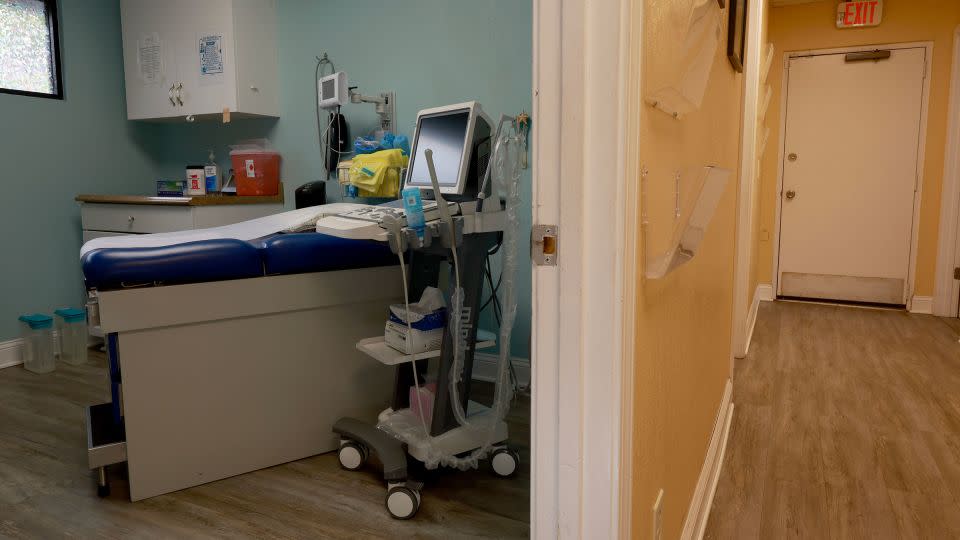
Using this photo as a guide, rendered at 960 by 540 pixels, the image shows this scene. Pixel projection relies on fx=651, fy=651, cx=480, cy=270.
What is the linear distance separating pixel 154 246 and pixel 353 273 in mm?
603

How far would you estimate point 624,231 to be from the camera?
88 cm

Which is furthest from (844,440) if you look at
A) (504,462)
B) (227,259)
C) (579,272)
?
(227,259)

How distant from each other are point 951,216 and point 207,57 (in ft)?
15.8

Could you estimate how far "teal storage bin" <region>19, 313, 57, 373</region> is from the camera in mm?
3127

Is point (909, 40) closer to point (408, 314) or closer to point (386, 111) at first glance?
point (386, 111)

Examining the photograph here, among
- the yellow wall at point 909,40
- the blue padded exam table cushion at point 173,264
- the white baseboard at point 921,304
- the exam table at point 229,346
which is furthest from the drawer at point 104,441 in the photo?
the white baseboard at point 921,304

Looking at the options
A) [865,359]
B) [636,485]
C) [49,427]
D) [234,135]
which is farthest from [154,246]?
[865,359]

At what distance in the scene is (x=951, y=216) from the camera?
446 centimetres

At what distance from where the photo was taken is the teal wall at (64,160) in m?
3.29

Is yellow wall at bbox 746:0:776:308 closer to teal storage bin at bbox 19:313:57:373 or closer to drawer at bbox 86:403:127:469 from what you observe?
drawer at bbox 86:403:127:469

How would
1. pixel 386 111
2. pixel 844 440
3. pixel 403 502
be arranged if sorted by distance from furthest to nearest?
pixel 386 111, pixel 844 440, pixel 403 502

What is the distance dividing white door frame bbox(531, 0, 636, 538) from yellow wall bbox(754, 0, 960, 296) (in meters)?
4.50

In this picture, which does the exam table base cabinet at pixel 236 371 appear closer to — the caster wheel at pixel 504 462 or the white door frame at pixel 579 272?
the caster wheel at pixel 504 462

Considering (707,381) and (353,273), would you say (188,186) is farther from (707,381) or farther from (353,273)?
(707,381)
